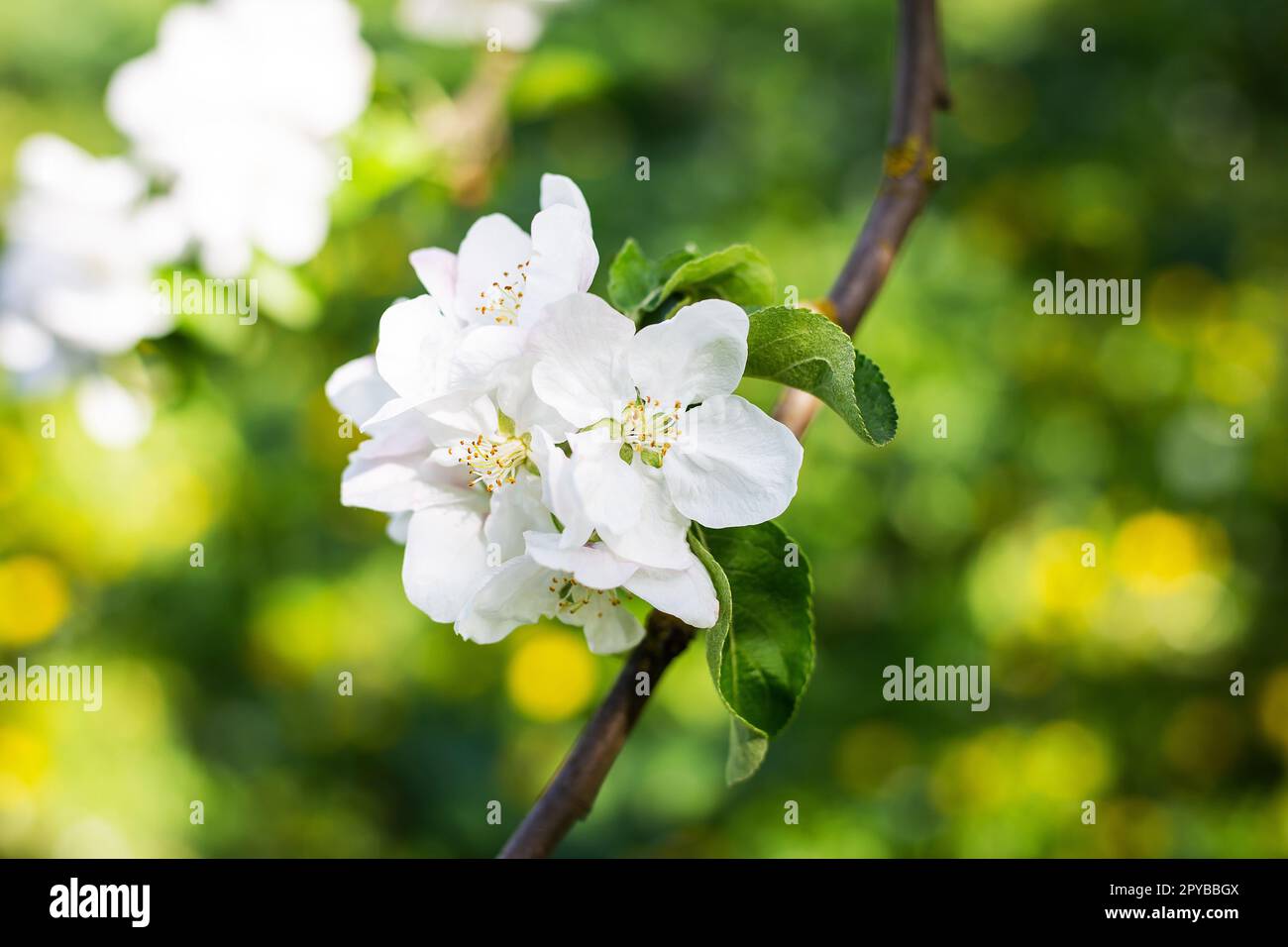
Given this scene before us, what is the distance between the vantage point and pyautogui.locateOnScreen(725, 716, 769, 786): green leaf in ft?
1.61

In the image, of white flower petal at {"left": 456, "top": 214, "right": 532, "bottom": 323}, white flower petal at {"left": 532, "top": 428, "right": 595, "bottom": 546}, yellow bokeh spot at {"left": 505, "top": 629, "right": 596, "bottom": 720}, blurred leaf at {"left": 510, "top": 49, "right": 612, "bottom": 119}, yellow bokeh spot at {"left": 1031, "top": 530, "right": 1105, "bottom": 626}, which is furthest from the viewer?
yellow bokeh spot at {"left": 505, "top": 629, "right": 596, "bottom": 720}

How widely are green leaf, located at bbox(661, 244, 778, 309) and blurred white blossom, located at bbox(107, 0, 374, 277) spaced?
504mm

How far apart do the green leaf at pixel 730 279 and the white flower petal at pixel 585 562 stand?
137 mm

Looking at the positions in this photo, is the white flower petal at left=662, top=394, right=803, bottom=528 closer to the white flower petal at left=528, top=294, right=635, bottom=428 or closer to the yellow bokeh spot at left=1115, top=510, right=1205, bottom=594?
the white flower petal at left=528, top=294, right=635, bottom=428

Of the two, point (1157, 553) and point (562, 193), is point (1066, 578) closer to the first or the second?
point (1157, 553)

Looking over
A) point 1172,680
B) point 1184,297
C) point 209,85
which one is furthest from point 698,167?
point 1172,680

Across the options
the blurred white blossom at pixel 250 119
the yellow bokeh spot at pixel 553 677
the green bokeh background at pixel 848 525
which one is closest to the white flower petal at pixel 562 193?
the blurred white blossom at pixel 250 119

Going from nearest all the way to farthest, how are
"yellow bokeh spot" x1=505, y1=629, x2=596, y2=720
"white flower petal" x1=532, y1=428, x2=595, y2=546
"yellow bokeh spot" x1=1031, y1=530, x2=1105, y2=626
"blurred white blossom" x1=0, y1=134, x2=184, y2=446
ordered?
"white flower petal" x1=532, y1=428, x2=595, y2=546
"blurred white blossom" x1=0, y1=134, x2=184, y2=446
"yellow bokeh spot" x1=1031, y1=530, x2=1105, y2=626
"yellow bokeh spot" x1=505, y1=629, x2=596, y2=720

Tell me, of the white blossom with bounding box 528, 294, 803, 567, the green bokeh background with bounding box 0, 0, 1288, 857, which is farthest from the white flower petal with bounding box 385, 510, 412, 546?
the green bokeh background with bounding box 0, 0, 1288, 857

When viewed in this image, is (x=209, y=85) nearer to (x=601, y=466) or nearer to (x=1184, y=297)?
(x=601, y=466)

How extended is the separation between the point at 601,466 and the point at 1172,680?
4.71 ft

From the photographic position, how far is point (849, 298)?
23.9 inches

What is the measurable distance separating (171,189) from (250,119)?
10 cm

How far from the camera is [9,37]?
8.02 feet
